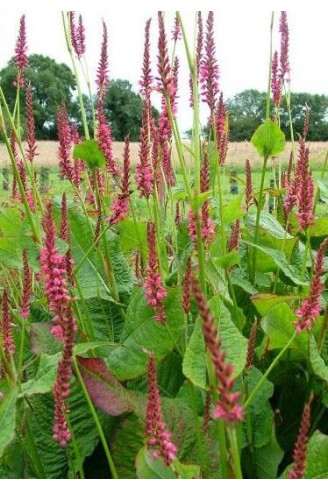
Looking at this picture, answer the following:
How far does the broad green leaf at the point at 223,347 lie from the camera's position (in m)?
0.80

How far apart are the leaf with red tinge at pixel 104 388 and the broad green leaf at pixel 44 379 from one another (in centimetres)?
5

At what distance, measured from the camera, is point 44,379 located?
91 centimetres

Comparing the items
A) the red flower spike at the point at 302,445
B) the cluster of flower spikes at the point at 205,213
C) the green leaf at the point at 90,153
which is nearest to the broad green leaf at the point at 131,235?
the green leaf at the point at 90,153

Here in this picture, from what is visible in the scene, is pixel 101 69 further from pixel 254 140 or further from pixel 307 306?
pixel 307 306

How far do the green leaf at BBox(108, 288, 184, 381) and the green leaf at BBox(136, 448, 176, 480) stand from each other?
0.29 meters

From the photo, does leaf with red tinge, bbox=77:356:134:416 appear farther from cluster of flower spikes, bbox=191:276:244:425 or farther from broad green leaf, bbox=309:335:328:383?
cluster of flower spikes, bbox=191:276:244:425

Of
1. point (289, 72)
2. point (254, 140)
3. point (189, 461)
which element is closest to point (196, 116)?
point (254, 140)

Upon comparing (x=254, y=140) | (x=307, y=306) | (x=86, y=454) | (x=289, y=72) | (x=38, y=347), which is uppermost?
(x=289, y=72)

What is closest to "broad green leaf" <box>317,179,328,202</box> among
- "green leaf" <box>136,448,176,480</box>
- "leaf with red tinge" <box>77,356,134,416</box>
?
"leaf with red tinge" <box>77,356,134,416</box>

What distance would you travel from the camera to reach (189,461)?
92 centimetres

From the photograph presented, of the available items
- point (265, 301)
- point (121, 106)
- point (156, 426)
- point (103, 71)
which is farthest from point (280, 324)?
point (121, 106)

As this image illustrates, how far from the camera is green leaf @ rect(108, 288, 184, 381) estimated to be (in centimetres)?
101

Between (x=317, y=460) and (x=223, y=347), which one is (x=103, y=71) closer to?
(x=223, y=347)

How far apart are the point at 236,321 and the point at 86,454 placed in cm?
36
